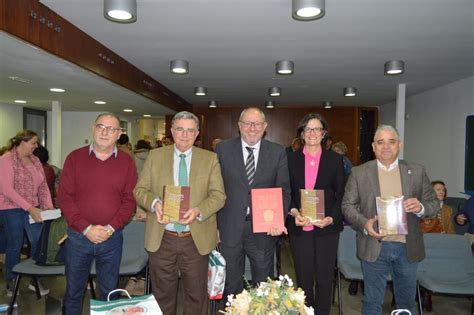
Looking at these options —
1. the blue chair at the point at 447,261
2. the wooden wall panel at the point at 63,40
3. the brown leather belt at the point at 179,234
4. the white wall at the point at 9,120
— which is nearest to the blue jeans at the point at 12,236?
the wooden wall panel at the point at 63,40

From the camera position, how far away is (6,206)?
161 inches

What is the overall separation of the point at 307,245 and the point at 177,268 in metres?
0.96

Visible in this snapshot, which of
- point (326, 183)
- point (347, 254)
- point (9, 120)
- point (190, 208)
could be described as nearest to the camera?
point (190, 208)

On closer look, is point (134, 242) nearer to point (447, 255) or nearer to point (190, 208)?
point (190, 208)

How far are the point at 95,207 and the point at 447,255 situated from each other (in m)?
3.08

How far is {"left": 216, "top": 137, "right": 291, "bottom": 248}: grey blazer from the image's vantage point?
275 centimetres

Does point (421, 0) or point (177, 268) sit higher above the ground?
point (421, 0)

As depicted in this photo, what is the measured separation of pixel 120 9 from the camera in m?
3.01

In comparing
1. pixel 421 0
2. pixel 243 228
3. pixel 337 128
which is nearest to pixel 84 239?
pixel 243 228

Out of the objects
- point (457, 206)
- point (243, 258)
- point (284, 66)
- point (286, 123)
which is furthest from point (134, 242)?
point (286, 123)

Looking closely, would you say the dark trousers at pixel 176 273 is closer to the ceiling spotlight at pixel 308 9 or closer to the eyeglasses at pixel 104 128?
the eyeglasses at pixel 104 128

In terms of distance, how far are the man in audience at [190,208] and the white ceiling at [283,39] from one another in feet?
4.56

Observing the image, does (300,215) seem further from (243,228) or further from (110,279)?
(110,279)

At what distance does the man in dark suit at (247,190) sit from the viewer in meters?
2.75
